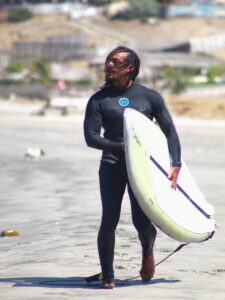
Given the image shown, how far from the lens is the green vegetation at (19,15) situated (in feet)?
340

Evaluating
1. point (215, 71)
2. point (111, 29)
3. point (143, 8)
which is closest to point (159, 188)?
point (215, 71)

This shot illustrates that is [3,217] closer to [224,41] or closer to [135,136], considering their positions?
[135,136]

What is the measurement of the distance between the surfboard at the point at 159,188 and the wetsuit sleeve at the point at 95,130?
0.45 ft

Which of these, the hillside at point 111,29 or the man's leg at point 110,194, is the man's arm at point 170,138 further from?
the hillside at point 111,29

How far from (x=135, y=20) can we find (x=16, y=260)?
98536mm

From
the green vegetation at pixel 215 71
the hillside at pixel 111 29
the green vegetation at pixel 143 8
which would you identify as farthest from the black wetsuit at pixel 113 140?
the green vegetation at pixel 143 8

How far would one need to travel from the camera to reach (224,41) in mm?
89562

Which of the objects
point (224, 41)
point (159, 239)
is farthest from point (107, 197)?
point (224, 41)

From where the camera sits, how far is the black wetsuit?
5285 millimetres

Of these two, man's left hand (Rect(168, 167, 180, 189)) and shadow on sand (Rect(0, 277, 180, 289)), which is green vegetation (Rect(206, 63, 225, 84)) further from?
man's left hand (Rect(168, 167, 180, 189))

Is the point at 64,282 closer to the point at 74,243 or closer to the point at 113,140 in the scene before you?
the point at 113,140

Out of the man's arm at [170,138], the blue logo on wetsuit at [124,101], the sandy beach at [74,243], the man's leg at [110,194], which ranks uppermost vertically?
the blue logo on wetsuit at [124,101]

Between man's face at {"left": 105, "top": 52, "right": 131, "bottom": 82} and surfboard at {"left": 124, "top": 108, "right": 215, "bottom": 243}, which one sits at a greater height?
man's face at {"left": 105, "top": 52, "right": 131, "bottom": 82}

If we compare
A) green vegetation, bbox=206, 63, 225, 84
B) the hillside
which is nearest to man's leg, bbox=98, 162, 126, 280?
green vegetation, bbox=206, 63, 225, 84
